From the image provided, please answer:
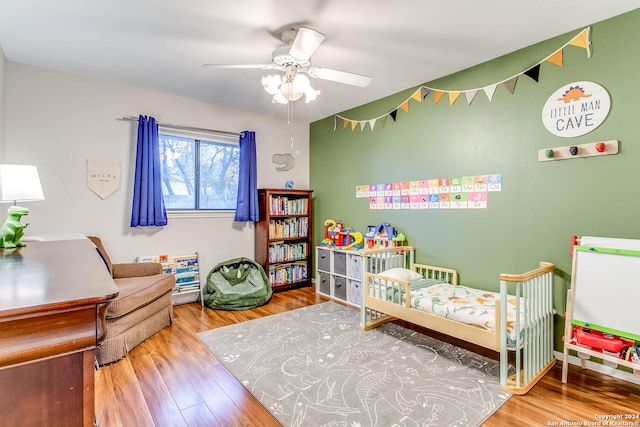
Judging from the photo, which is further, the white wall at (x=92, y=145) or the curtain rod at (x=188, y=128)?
the curtain rod at (x=188, y=128)

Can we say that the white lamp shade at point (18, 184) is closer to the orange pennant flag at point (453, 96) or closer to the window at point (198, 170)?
the window at point (198, 170)

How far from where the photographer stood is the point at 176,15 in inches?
83.3

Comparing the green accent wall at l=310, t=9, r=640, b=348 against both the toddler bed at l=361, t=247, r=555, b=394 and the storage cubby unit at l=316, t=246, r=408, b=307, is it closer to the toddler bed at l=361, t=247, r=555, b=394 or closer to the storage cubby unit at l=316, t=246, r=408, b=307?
the toddler bed at l=361, t=247, r=555, b=394

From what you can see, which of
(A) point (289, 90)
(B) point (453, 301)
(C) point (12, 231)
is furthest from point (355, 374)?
(C) point (12, 231)

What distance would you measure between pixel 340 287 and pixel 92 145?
10.0 ft

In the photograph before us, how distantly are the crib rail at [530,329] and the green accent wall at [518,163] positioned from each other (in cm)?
20

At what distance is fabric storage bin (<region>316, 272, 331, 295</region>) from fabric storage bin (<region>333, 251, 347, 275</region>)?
0.19 m

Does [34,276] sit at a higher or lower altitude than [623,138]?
lower

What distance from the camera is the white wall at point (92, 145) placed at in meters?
2.92

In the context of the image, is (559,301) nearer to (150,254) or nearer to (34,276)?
(34,276)

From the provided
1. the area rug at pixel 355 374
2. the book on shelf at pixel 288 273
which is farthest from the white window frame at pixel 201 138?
the area rug at pixel 355 374

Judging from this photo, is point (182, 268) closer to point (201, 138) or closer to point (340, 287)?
point (201, 138)

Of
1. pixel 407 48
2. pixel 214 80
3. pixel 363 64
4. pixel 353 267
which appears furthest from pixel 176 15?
pixel 353 267

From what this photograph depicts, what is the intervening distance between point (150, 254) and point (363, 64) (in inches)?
117
